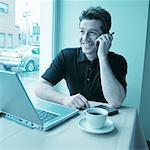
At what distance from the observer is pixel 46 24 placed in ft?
7.01

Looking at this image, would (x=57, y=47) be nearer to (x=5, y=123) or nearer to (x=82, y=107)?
(x=82, y=107)

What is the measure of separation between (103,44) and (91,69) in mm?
215

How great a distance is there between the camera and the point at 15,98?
803 millimetres

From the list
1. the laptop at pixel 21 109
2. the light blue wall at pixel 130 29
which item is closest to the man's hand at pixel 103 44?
the laptop at pixel 21 109

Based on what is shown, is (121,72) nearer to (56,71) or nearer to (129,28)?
(56,71)

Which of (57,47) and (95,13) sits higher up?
(95,13)

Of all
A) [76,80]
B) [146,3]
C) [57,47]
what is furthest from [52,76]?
[146,3]

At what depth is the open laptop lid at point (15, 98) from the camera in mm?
738

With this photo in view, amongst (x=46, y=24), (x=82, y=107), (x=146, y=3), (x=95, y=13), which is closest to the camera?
(x=82, y=107)

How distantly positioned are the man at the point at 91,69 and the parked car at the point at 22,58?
0.44m

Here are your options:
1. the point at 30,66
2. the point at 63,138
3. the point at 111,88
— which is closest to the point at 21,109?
the point at 63,138

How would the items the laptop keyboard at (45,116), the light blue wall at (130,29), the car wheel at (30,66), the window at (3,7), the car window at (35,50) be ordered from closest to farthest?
the laptop keyboard at (45,116) → the window at (3,7) → the light blue wall at (130,29) → the car wheel at (30,66) → the car window at (35,50)

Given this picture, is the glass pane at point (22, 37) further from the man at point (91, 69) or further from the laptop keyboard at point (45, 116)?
the laptop keyboard at point (45, 116)

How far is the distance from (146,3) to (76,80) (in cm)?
97
